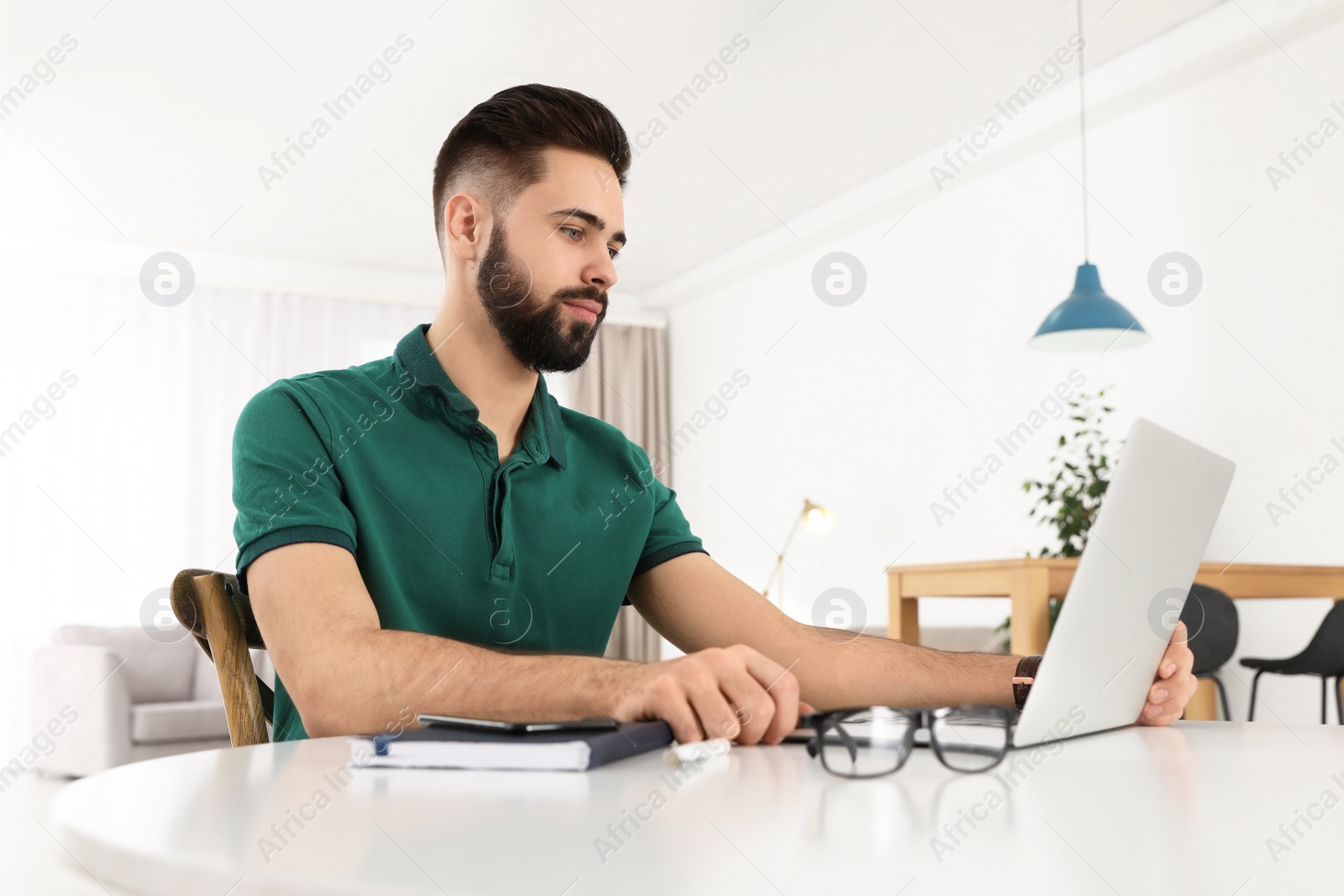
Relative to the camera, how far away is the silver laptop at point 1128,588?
30.0 inches

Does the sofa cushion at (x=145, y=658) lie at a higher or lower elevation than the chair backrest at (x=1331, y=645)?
lower

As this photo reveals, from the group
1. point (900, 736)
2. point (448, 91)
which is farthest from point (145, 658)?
point (900, 736)

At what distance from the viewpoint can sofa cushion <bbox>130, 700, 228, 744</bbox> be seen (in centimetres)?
456

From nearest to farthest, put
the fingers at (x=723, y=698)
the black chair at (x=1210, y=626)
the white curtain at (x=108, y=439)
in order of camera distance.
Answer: the fingers at (x=723, y=698)
the black chair at (x=1210, y=626)
the white curtain at (x=108, y=439)

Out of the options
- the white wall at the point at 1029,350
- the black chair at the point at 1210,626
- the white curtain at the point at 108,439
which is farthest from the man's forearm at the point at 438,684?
the white curtain at the point at 108,439

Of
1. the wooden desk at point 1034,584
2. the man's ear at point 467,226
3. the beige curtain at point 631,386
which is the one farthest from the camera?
the beige curtain at point 631,386

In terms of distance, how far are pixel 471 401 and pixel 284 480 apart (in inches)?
11.5

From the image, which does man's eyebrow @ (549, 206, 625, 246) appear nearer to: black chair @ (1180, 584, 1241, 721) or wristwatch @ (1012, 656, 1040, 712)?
wristwatch @ (1012, 656, 1040, 712)

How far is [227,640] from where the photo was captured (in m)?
1.04

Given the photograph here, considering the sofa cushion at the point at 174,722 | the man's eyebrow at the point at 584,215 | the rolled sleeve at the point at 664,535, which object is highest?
the man's eyebrow at the point at 584,215

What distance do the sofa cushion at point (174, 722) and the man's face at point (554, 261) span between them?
3.75 m

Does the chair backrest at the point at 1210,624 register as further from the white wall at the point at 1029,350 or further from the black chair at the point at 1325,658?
the white wall at the point at 1029,350

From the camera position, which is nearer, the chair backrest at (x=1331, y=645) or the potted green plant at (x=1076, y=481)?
the chair backrest at (x=1331, y=645)

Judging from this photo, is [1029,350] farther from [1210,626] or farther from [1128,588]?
[1128,588]
